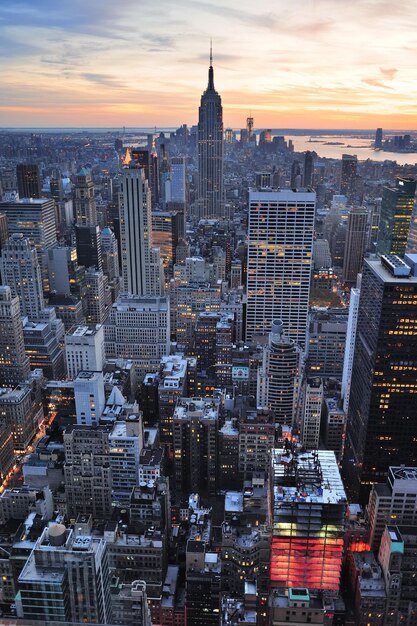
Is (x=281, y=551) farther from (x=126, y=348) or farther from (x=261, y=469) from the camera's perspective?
(x=126, y=348)

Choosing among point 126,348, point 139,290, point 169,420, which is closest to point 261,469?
point 169,420

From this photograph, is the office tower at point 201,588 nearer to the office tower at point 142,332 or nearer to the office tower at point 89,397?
the office tower at point 89,397

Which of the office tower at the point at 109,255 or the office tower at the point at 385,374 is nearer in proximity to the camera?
the office tower at the point at 385,374

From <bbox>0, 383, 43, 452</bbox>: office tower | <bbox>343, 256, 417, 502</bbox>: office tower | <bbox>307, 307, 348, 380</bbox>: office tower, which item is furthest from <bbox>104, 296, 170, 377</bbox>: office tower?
<bbox>343, 256, 417, 502</bbox>: office tower

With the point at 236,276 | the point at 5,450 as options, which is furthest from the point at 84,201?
the point at 5,450

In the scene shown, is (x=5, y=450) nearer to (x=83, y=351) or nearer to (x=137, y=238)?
(x=83, y=351)

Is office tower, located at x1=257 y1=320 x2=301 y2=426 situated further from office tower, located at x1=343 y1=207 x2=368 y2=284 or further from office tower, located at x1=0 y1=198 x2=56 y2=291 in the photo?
office tower, located at x1=343 y1=207 x2=368 y2=284

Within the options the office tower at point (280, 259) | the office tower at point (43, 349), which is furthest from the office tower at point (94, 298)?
the office tower at point (280, 259)
